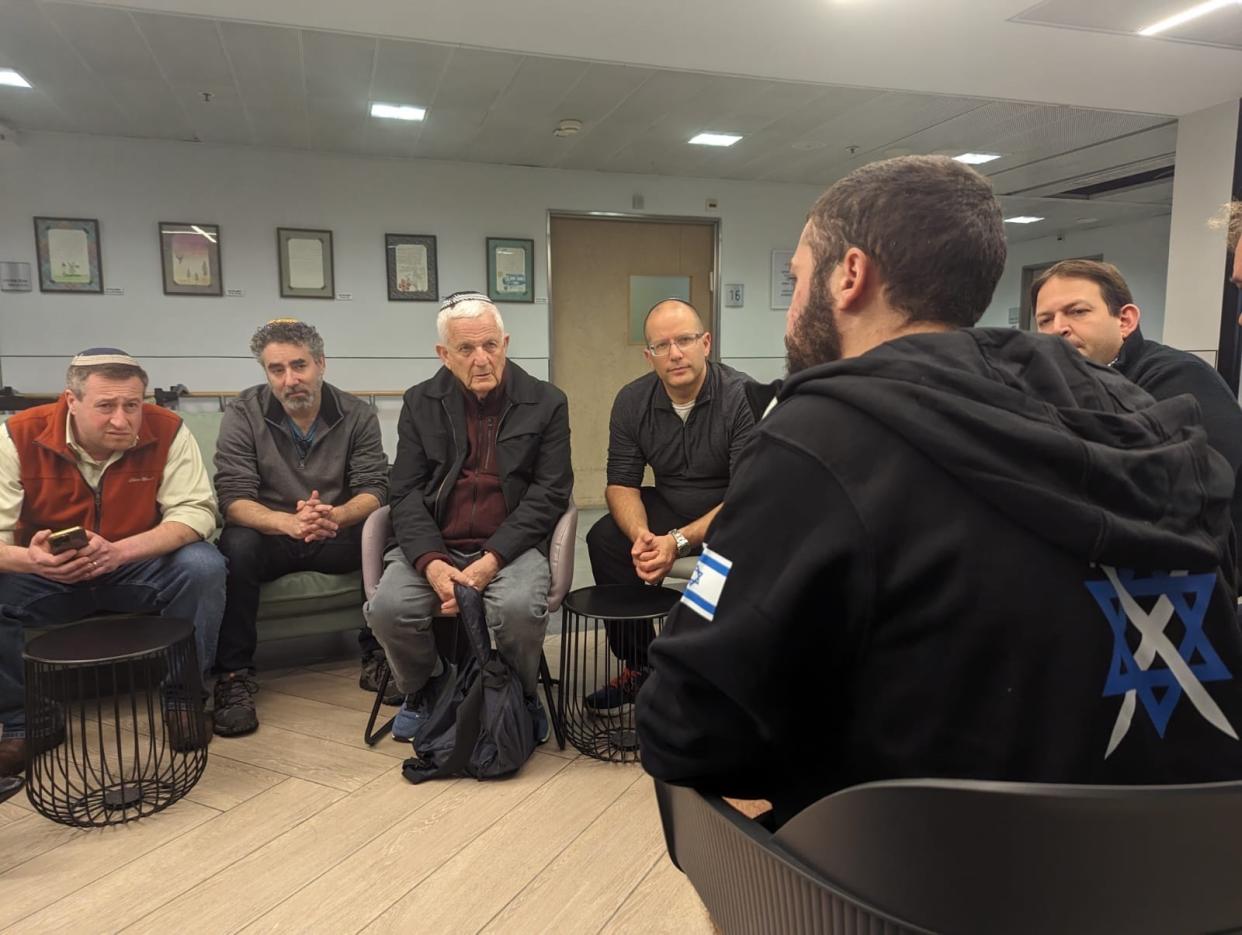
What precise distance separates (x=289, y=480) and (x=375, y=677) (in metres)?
0.74

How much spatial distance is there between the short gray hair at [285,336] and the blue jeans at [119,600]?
0.71 meters

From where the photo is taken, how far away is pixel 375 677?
269cm

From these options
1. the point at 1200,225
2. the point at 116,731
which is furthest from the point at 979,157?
the point at 116,731

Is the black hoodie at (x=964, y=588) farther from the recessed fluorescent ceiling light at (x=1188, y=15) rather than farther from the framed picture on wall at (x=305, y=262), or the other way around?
the framed picture on wall at (x=305, y=262)

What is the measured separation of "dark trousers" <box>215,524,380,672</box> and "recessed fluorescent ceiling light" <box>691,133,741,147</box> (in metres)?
3.65

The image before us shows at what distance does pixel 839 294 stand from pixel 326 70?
152 inches

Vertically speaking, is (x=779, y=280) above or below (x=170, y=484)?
above

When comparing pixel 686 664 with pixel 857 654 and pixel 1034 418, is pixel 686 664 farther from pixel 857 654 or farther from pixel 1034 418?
pixel 1034 418

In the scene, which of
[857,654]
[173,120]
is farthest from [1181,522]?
[173,120]

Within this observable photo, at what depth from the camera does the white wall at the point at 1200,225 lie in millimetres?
4551

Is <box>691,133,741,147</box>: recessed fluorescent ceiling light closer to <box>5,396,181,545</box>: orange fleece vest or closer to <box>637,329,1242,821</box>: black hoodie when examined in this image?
<box>5,396,181,545</box>: orange fleece vest

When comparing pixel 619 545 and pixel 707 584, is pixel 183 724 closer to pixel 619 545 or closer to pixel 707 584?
pixel 619 545

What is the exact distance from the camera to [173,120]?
4.62 m

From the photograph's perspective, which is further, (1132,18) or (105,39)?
(1132,18)
